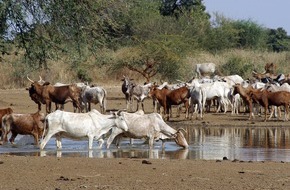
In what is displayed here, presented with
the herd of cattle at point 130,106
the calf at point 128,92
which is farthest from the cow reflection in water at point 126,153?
the calf at point 128,92

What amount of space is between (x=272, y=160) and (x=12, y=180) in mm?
6991

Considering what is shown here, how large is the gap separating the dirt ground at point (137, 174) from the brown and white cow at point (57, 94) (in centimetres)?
1816

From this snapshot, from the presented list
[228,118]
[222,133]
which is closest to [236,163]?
[222,133]

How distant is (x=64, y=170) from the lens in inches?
585

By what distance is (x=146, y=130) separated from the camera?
20875mm

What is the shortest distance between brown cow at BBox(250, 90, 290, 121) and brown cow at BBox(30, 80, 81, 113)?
7566mm

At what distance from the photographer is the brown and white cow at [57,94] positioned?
35.3 metres

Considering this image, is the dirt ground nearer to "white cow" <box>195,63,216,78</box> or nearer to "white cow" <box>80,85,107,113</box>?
"white cow" <box>80,85,107,113</box>

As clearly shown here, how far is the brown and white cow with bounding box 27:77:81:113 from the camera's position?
35.3 meters

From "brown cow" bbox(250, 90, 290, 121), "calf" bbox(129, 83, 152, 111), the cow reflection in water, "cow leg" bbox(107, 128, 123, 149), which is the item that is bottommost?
the cow reflection in water

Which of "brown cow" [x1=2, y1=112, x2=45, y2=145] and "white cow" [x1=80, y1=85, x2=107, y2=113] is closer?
"brown cow" [x1=2, y1=112, x2=45, y2=145]

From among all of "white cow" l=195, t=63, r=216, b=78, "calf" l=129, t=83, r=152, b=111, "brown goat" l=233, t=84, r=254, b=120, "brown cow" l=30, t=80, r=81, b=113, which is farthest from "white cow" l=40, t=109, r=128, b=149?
"white cow" l=195, t=63, r=216, b=78

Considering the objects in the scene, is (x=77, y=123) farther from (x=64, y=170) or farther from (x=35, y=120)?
(x=64, y=170)

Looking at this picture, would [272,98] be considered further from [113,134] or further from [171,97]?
[113,134]
